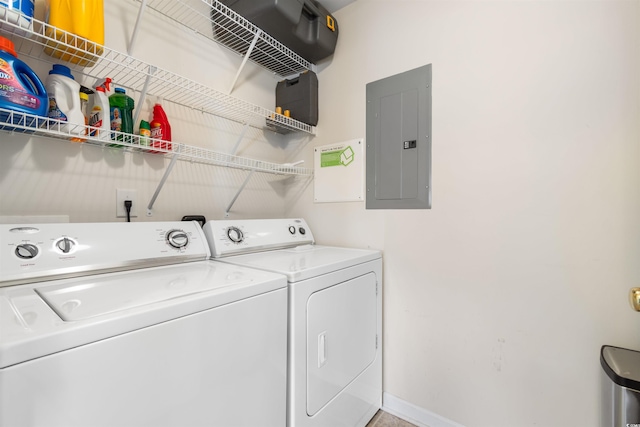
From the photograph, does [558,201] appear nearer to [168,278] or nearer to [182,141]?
[168,278]

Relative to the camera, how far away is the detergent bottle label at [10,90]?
880mm

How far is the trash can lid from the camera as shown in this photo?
935 mm

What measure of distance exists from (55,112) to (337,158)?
1.45 m

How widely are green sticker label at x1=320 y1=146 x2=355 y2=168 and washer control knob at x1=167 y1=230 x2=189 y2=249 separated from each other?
1084mm

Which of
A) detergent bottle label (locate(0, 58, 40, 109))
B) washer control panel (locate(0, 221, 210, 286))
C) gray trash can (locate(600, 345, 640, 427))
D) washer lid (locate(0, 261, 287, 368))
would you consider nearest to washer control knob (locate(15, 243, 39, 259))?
washer control panel (locate(0, 221, 210, 286))

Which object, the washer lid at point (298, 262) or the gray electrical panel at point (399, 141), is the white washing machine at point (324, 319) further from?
the gray electrical panel at point (399, 141)

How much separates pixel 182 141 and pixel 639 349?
2285 millimetres

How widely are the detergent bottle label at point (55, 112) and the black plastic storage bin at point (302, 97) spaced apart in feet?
4.28

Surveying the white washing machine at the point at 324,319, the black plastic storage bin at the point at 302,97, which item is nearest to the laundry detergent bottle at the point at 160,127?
the white washing machine at the point at 324,319

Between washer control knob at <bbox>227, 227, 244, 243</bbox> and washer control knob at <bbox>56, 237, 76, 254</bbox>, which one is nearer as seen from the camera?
washer control knob at <bbox>56, 237, 76, 254</bbox>

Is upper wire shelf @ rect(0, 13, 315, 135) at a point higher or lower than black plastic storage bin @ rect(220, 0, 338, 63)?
lower

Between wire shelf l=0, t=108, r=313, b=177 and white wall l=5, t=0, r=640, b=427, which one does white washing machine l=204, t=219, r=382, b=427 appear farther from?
wire shelf l=0, t=108, r=313, b=177

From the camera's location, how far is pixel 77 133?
1.11 metres

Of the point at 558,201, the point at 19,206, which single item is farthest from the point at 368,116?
the point at 19,206
